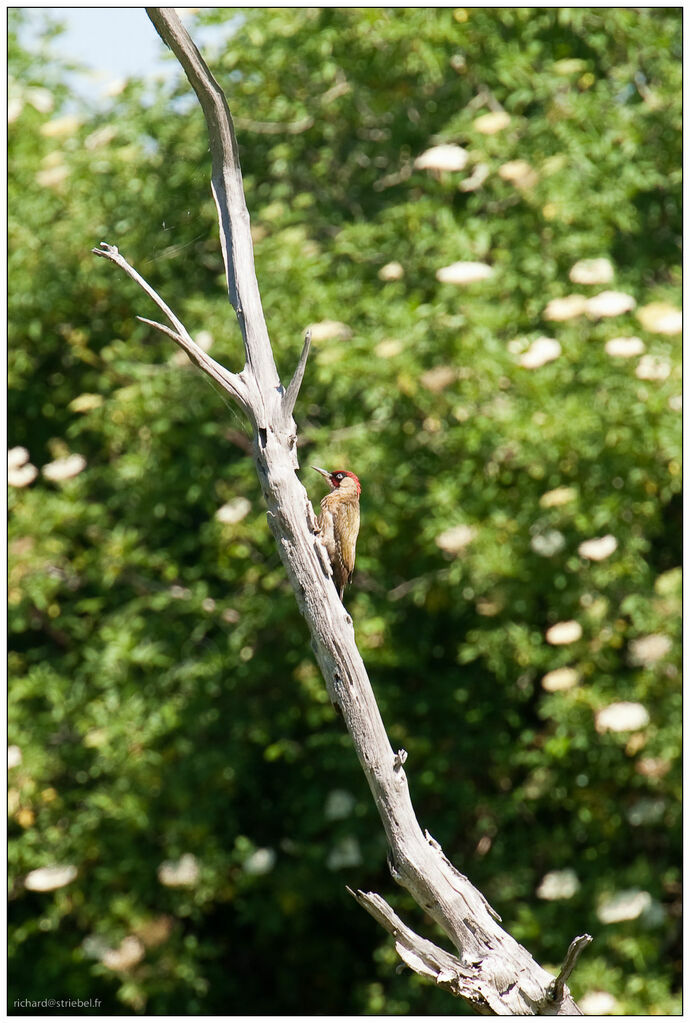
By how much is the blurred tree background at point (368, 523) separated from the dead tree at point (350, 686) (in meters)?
1.97

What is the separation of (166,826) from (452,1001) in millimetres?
1441

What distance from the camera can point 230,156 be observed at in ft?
7.29

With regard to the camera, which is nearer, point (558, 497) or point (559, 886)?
point (558, 497)

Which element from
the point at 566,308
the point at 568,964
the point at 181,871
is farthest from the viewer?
the point at 181,871

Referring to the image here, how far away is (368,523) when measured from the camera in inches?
175

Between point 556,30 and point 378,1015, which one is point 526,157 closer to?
point 556,30

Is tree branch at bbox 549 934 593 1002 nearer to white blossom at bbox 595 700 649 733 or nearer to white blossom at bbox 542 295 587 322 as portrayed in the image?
white blossom at bbox 595 700 649 733

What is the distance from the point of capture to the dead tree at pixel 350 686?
200 cm

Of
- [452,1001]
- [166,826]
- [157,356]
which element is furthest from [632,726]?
[157,356]

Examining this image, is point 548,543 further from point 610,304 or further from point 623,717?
point 610,304

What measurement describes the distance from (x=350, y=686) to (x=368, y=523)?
2.46 metres

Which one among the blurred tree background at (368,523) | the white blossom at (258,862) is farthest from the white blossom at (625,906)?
the white blossom at (258,862)

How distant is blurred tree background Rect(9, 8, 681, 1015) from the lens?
4.15 metres

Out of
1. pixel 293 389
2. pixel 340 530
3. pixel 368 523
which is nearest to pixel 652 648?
pixel 368 523
